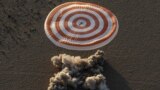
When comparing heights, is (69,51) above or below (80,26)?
below

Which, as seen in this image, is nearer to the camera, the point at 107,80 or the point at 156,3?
the point at 107,80

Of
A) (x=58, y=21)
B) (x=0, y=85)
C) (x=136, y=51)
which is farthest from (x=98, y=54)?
(x=0, y=85)

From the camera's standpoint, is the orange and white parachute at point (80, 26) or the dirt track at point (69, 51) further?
the orange and white parachute at point (80, 26)

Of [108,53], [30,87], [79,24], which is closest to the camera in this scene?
[30,87]

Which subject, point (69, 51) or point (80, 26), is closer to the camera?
point (69, 51)

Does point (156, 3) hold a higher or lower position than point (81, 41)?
higher

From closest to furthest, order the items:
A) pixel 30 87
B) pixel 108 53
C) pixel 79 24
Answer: pixel 30 87
pixel 108 53
pixel 79 24

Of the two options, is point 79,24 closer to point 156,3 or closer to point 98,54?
point 98,54

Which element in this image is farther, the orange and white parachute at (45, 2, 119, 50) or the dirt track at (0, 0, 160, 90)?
the orange and white parachute at (45, 2, 119, 50)
